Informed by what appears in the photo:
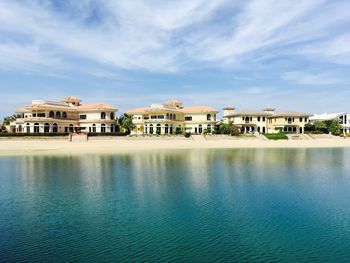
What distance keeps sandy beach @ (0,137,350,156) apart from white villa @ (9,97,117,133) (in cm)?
732

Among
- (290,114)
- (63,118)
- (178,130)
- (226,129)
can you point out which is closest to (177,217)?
(226,129)

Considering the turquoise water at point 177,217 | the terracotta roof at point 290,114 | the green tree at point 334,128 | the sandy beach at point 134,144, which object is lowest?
the turquoise water at point 177,217

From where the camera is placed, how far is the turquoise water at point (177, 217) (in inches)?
458

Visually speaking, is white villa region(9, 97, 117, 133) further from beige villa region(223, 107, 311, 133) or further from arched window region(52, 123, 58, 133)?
beige villa region(223, 107, 311, 133)

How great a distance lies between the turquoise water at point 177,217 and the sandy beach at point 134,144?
2693 centimetres

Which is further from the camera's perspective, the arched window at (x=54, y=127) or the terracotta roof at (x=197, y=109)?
the terracotta roof at (x=197, y=109)

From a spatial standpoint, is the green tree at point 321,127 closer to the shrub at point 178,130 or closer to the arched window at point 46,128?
the shrub at point 178,130

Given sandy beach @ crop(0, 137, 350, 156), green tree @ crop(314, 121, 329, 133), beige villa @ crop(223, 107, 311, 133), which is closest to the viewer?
sandy beach @ crop(0, 137, 350, 156)

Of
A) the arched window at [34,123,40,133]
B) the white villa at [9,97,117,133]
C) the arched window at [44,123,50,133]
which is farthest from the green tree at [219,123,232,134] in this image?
the arched window at [34,123,40,133]

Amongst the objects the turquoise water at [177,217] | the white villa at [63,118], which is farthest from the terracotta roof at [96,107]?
the turquoise water at [177,217]

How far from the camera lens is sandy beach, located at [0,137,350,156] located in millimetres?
53422

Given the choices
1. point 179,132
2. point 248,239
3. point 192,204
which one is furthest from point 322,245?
point 179,132

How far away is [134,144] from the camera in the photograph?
59156 mm

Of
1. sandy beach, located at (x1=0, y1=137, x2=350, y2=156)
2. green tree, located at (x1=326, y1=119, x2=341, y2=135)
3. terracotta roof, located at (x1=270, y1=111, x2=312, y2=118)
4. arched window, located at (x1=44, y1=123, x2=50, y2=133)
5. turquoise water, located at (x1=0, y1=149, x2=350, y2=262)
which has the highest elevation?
terracotta roof, located at (x1=270, y1=111, x2=312, y2=118)
